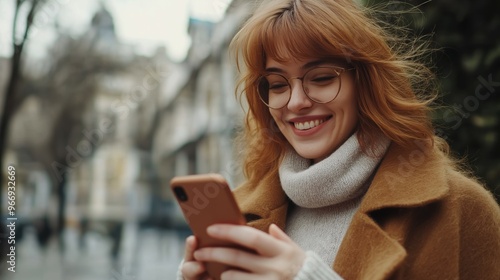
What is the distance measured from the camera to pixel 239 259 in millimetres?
1457

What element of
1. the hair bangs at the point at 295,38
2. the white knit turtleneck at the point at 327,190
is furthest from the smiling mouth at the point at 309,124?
the hair bangs at the point at 295,38

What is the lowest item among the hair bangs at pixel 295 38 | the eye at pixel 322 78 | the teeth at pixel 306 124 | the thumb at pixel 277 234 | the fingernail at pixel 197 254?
the fingernail at pixel 197 254

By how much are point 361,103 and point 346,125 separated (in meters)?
0.09

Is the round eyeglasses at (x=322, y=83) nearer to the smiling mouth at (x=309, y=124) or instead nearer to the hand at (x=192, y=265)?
the smiling mouth at (x=309, y=124)

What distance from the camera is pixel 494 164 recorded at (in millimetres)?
3264

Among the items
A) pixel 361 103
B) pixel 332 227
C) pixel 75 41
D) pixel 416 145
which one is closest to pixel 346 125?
pixel 361 103

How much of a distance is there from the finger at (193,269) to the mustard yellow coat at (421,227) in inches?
16.0

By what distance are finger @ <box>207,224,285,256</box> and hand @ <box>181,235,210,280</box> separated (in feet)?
0.53

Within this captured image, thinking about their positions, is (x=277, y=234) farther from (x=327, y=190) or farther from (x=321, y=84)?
(x=321, y=84)

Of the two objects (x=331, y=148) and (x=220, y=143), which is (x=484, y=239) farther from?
(x=220, y=143)

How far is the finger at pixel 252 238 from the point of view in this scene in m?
1.41

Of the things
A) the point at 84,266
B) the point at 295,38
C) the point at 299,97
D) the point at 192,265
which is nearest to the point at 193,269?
the point at 192,265

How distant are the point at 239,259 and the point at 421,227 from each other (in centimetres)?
59

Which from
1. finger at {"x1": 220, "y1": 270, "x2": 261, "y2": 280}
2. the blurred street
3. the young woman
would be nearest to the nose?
the young woman
